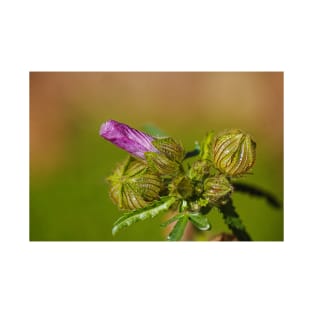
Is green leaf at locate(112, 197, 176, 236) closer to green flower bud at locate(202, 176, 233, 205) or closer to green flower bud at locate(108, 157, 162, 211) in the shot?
green flower bud at locate(108, 157, 162, 211)

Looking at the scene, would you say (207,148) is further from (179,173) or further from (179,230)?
(179,230)

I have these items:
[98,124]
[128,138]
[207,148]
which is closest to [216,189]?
[207,148]

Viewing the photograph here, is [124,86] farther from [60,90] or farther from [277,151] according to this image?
[277,151]

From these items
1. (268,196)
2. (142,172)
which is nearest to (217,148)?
(142,172)

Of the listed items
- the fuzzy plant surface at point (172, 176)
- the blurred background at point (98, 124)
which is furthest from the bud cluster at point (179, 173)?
→ the blurred background at point (98, 124)

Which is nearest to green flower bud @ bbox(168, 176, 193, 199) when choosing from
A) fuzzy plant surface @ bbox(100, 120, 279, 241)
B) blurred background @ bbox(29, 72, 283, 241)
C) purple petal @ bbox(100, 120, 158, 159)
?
fuzzy plant surface @ bbox(100, 120, 279, 241)

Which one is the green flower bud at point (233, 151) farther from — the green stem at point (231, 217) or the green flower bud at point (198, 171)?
the green stem at point (231, 217)

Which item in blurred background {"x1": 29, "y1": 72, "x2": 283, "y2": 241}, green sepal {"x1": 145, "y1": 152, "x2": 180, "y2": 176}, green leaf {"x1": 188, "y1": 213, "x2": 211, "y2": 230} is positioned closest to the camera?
green leaf {"x1": 188, "y1": 213, "x2": 211, "y2": 230}
